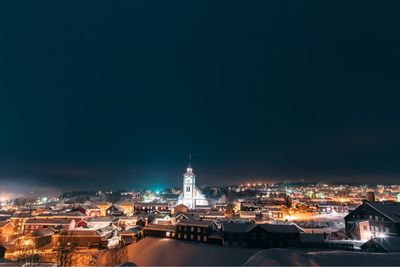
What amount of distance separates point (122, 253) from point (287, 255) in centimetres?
2483

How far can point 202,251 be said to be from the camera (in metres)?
32.6

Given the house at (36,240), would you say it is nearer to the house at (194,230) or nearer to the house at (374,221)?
the house at (194,230)

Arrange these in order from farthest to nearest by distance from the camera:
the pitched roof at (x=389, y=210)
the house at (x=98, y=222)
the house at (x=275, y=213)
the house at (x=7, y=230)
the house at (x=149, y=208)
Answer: the house at (x=149, y=208) → the house at (x=275, y=213) → the house at (x=98, y=222) → the house at (x=7, y=230) → the pitched roof at (x=389, y=210)

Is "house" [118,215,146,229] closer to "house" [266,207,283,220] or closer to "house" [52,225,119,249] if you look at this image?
"house" [52,225,119,249]

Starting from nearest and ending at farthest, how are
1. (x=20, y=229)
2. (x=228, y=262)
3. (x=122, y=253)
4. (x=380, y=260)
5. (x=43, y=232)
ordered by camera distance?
(x=380, y=260), (x=228, y=262), (x=122, y=253), (x=43, y=232), (x=20, y=229)

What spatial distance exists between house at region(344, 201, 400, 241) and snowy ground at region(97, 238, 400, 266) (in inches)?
420

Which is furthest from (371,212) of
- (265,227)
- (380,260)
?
(380,260)

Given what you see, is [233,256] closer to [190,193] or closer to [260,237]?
[260,237]

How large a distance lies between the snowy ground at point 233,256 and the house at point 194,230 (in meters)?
2.38

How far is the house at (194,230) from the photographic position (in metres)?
40.6

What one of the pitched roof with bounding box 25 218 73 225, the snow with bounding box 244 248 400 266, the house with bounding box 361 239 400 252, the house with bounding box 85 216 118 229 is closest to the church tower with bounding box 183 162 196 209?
the house with bounding box 85 216 118 229

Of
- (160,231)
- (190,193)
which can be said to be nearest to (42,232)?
(160,231)

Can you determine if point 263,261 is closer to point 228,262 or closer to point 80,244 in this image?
point 228,262

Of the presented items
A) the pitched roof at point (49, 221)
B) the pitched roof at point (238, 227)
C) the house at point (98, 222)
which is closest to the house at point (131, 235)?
the house at point (98, 222)
